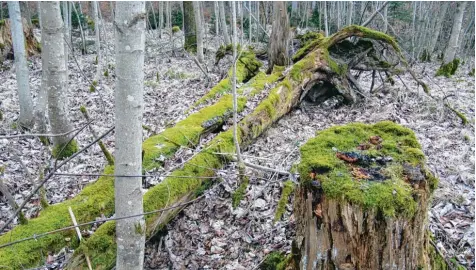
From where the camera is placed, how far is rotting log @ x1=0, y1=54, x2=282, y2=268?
10.4ft

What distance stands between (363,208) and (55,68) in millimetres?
5043

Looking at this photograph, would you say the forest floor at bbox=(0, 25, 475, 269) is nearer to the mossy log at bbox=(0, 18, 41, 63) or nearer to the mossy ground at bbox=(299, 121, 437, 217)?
the mossy ground at bbox=(299, 121, 437, 217)

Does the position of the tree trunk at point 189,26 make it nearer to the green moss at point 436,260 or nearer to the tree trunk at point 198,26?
the tree trunk at point 198,26

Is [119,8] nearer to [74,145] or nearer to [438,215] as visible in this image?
[438,215]

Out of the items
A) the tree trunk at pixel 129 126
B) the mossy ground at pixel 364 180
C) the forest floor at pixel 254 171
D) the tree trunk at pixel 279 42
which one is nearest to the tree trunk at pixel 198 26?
the forest floor at pixel 254 171

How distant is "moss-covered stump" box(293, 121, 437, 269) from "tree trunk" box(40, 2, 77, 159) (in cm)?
391

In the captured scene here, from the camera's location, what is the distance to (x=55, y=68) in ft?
17.9

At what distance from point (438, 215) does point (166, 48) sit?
47.2 ft

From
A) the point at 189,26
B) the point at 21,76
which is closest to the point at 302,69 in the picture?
the point at 21,76

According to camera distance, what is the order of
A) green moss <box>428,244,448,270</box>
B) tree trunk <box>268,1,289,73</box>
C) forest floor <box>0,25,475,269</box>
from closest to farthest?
green moss <box>428,244,448,270</box> → forest floor <box>0,25,475,269</box> → tree trunk <box>268,1,289,73</box>

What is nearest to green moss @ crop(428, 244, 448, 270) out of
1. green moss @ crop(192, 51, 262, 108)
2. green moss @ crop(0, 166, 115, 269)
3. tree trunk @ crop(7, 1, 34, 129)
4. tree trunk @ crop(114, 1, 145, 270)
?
tree trunk @ crop(114, 1, 145, 270)

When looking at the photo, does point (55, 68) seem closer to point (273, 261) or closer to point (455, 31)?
point (273, 261)

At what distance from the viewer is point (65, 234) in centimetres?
341

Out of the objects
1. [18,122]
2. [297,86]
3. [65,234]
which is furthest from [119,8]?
[18,122]
